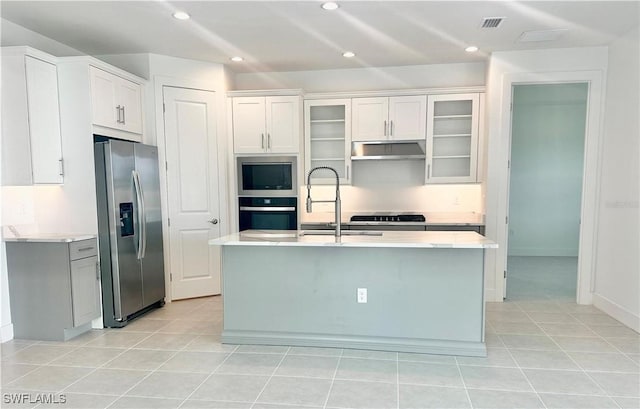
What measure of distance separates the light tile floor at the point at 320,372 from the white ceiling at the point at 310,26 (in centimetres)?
270

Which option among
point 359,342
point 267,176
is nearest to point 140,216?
point 267,176

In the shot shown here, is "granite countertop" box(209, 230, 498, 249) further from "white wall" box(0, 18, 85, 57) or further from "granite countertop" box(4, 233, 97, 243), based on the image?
"white wall" box(0, 18, 85, 57)

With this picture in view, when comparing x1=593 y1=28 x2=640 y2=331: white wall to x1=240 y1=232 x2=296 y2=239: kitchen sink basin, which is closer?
x1=240 y1=232 x2=296 y2=239: kitchen sink basin

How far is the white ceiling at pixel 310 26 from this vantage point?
2939 mm

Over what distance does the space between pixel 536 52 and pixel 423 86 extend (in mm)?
1256

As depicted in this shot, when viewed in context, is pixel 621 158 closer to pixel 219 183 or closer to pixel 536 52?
pixel 536 52

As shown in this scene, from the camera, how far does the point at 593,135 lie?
3.92 m

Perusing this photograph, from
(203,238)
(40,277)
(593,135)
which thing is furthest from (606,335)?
(40,277)

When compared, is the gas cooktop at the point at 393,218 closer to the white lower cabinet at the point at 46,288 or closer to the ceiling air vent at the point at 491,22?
the ceiling air vent at the point at 491,22

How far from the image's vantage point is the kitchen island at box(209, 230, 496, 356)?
278cm

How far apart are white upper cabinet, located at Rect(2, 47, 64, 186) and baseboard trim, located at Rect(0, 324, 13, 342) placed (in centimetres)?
123

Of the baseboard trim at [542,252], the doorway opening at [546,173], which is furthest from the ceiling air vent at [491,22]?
the baseboard trim at [542,252]

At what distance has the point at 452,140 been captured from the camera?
4.62 meters

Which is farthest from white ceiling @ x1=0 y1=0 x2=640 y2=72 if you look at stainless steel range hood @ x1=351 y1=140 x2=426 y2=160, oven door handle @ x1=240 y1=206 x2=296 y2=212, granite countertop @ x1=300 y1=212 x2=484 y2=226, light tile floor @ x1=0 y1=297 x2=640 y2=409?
light tile floor @ x1=0 y1=297 x2=640 y2=409
